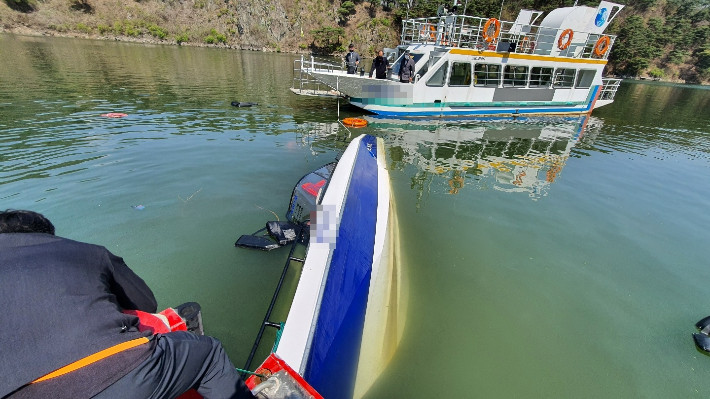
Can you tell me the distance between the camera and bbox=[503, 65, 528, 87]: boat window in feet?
47.9

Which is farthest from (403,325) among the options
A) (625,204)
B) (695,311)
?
(625,204)

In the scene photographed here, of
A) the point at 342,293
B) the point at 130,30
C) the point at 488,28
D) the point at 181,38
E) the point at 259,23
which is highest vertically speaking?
the point at 259,23

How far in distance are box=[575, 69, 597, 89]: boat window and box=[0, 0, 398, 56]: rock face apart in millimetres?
49416

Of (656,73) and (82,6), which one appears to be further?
(656,73)

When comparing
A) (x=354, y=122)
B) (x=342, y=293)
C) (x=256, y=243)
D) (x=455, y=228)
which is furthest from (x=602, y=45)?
(x=342, y=293)

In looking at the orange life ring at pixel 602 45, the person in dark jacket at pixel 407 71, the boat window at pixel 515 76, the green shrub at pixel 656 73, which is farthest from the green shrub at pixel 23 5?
the green shrub at pixel 656 73

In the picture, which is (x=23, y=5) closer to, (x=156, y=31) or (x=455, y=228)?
(x=156, y=31)

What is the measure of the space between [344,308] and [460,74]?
13531 mm

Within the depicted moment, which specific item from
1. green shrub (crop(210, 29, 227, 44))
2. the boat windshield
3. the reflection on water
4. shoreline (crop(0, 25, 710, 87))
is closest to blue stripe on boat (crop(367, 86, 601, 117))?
the reflection on water

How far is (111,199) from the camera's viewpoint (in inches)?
225

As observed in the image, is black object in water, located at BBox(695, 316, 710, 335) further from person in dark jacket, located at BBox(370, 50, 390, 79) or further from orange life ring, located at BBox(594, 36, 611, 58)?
orange life ring, located at BBox(594, 36, 611, 58)

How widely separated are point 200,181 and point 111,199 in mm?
1573

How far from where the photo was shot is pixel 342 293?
3049mm

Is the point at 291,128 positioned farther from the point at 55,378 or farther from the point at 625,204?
the point at 55,378
